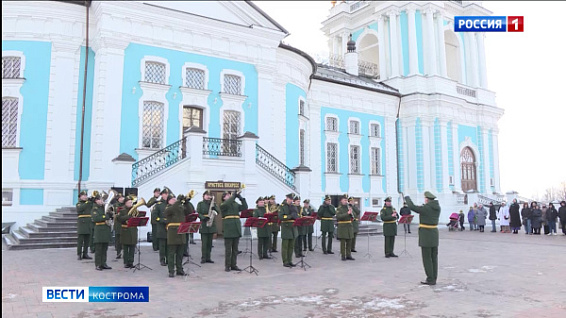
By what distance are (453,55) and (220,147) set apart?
27879 millimetres

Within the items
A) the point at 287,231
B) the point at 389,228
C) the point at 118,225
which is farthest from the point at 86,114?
the point at 389,228

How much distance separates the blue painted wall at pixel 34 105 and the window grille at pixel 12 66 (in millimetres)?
384

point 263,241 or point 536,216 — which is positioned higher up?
point 536,216

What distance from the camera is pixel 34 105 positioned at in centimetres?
1789

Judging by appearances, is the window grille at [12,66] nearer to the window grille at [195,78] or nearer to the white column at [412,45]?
the window grille at [195,78]

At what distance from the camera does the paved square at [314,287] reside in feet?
22.1

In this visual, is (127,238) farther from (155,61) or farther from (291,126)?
(291,126)

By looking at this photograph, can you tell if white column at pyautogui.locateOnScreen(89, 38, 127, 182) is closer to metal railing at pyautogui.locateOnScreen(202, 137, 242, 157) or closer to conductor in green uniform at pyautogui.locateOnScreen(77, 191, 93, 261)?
metal railing at pyautogui.locateOnScreen(202, 137, 242, 157)

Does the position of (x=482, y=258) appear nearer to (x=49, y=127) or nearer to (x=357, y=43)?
(x=49, y=127)

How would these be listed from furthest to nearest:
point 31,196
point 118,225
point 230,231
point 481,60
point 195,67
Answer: point 481,60 < point 195,67 < point 31,196 < point 118,225 < point 230,231

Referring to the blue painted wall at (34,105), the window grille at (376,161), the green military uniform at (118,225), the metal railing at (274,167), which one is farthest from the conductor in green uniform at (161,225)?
the window grille at (376,161)

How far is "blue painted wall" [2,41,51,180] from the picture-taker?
17547 mm

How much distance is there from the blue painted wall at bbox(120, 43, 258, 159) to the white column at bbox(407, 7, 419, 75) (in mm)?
16263

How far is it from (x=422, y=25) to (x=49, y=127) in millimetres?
26365
